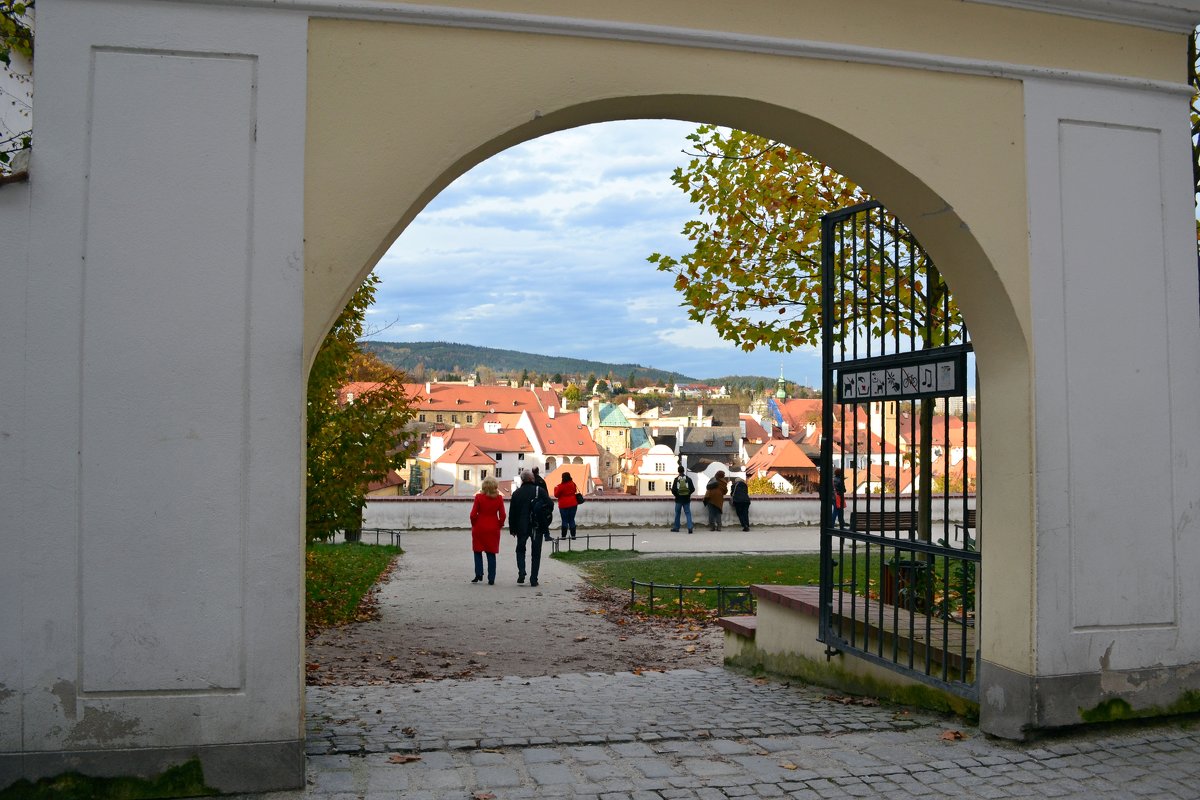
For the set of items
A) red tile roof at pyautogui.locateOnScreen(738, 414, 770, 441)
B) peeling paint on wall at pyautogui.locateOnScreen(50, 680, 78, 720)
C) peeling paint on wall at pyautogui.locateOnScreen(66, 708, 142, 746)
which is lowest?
peeling paint on wall at pyautogui.locateOnScreen(66, 708, 142, 746)

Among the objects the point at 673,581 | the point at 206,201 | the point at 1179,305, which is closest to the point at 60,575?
the point at 206,201

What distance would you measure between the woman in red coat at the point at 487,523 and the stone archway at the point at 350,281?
9.29 metres

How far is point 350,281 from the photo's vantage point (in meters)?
4.56

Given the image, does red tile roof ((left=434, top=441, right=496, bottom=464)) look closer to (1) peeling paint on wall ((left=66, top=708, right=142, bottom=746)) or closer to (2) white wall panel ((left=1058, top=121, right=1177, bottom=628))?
(2) white wall panel ((left=1058, top=121, right=1177, bottom=628))

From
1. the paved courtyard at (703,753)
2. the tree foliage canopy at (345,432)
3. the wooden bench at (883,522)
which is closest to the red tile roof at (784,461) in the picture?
the tree foliage canopy at (345,432)

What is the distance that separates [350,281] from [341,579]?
1089 cm

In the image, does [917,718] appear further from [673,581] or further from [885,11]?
[673,581]

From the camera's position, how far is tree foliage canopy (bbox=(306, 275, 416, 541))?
38.0 feet

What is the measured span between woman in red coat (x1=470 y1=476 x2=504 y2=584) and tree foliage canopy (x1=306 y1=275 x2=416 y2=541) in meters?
1.79

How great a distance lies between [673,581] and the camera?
14.6 m

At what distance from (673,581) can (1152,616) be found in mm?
9484

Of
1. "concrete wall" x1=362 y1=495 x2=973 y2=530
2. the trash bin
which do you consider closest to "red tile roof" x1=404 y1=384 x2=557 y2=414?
"concrete wall" x1=362 y1=495 x2=973 y2=530

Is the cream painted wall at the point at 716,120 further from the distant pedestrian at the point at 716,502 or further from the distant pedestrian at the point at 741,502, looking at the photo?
the distant pedestrian at the point at 716,502

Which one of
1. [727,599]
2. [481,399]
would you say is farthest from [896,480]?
[481,399]
